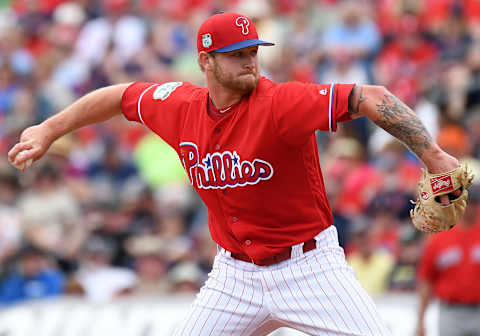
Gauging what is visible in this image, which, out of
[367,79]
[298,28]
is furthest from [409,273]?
[298,28]

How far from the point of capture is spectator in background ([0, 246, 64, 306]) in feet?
29.3

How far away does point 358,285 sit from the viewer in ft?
14.5

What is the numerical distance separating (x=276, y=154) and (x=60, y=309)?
15.0 feet

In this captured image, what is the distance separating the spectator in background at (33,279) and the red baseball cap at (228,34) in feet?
16.7

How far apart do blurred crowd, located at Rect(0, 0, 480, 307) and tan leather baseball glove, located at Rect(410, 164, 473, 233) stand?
315 cm

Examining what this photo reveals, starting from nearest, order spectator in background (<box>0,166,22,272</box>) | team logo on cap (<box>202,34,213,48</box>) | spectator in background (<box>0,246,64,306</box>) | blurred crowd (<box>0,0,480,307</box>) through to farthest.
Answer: team logo on cap (<box>202,34,213,48</box>)
blurred crowd (<box>0,0,480,307</box>)
spectator in background (<box>0,246,64,306</box>)
spectator in background (<box>0,166,22,272</box>)

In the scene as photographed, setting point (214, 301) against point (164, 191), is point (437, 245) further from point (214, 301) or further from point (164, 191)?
point (164, 191)

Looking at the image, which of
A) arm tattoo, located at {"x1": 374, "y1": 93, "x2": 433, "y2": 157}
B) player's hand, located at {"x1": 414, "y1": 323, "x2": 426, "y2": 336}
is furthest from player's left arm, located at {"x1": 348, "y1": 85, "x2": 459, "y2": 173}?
player's hand, located at {"x1": 414, "y1": 323, "x2": 426, "y2": 336}

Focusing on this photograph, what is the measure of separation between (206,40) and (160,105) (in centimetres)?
50

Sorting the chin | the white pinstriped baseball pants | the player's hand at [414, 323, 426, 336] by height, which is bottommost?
the player's hand at [414, 323, 426, 336]

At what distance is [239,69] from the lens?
4.46 m

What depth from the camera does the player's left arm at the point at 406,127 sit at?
395 cm

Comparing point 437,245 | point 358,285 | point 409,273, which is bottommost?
point 409,273

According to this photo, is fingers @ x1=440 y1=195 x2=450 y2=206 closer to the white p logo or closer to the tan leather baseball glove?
the tan leather baseball glove
